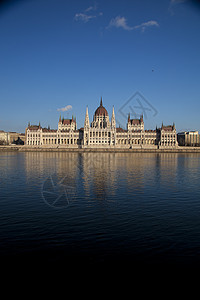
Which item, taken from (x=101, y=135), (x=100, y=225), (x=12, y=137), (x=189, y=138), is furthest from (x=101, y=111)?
(x=100, y=225)

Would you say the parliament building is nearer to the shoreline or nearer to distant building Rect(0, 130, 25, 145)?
the shoreline

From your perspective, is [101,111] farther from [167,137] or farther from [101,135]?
[167,137]

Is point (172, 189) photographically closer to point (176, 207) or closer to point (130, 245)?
point (176, 207)

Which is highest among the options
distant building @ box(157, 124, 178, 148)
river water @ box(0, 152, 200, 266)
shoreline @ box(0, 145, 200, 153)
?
distant building @ box(157, 124, 178, 148)

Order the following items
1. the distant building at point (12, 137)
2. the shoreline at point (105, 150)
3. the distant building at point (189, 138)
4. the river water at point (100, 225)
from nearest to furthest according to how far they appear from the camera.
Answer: the river water at point (100, 225) < the shoreline at point (105, 150) < the distant building at point (189, 138) < the distant building at point (12, 137)

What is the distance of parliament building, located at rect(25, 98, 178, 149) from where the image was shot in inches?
5418

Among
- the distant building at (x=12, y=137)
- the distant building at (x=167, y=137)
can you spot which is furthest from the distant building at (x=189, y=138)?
the distant building at (x=12, y=137)

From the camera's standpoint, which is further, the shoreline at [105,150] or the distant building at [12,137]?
the distant building at [12,137]

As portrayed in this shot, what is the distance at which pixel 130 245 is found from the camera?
10.3 metres

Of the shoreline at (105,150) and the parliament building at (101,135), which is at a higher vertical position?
the parliament building at (101,135)

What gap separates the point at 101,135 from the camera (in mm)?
139750

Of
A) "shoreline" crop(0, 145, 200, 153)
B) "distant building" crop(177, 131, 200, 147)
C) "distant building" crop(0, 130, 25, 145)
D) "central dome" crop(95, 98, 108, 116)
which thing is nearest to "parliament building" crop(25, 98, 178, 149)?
"central dome" crop(95, 98, 108, 116)

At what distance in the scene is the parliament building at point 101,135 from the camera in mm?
137625

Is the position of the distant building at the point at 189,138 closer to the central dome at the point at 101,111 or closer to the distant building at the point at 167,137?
the distant building at the point at 167,137
